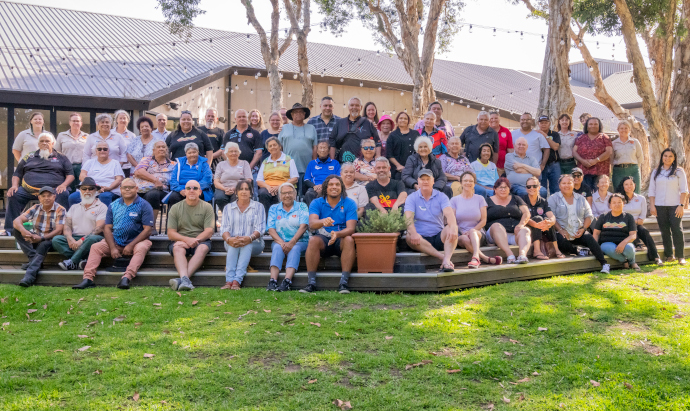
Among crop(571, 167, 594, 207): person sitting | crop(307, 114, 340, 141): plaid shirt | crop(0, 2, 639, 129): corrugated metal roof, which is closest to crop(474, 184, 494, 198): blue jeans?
crop(571, 167, 594, 207): person sitting

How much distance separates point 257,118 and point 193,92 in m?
7.78

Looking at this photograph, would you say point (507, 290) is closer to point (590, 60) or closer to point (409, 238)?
point (409, 238)

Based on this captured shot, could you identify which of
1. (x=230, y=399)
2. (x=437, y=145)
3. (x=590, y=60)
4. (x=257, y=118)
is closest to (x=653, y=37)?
(x=590, y=60)

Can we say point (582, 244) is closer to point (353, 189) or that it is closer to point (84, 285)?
point (353, 189)

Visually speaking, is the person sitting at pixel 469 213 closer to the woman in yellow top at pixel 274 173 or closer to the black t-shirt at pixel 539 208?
the black t-shirt at pixel 539 208

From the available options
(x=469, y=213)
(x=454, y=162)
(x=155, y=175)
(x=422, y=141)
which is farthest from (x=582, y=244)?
(x=155, y=175)

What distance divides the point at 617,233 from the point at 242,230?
5.43 m

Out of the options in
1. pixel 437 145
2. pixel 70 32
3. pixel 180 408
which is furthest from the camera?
pixel 70 32

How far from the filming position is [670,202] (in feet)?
29.2

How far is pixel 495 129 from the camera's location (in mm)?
9625

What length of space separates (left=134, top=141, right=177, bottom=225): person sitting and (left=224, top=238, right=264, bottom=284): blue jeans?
1749 millimetres

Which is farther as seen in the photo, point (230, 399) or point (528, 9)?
point (528, 9)

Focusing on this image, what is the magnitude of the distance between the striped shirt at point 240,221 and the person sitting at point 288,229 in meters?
0.20

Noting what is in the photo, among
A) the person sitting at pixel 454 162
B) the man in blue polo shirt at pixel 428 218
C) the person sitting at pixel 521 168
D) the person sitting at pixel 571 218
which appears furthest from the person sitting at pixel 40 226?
the person sitting at pixel 571 218
